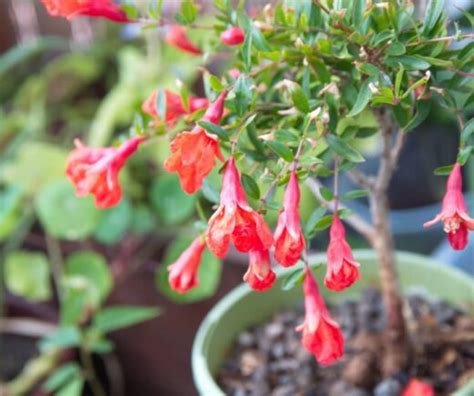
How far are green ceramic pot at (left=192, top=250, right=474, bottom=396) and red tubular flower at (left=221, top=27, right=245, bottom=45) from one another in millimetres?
311

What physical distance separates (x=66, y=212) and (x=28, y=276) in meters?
0.14

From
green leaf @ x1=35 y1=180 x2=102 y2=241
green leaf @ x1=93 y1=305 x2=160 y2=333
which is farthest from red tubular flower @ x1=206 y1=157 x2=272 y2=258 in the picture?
green leaf @ x1=35 y1=180 x2=102 y2=241

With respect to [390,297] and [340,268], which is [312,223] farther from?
[390,297]

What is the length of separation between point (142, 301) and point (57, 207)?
0.87ft

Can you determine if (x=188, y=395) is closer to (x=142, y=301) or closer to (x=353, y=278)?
(x=142, y=301)

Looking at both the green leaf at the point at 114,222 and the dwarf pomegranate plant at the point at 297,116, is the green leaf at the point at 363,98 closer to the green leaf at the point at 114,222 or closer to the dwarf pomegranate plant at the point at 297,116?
the dwarf pomegranate plant at the point at 297,116

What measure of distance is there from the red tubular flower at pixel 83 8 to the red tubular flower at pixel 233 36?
0.26 feet

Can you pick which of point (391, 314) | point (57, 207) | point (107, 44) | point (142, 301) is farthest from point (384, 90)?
point (107, 44)

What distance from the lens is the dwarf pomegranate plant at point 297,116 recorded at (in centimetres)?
38

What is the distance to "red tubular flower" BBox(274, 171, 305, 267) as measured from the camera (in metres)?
0.38

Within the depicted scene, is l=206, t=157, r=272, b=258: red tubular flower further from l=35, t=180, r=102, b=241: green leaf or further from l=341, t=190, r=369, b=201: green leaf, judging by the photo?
l=35, t=180, r=102, b=241: green leaf

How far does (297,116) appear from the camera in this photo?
44 cm

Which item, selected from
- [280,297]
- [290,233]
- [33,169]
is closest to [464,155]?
[290,233]

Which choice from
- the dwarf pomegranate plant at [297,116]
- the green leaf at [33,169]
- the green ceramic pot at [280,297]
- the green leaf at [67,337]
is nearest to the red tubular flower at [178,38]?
the dwarf pomegranate plant at [297,116]
